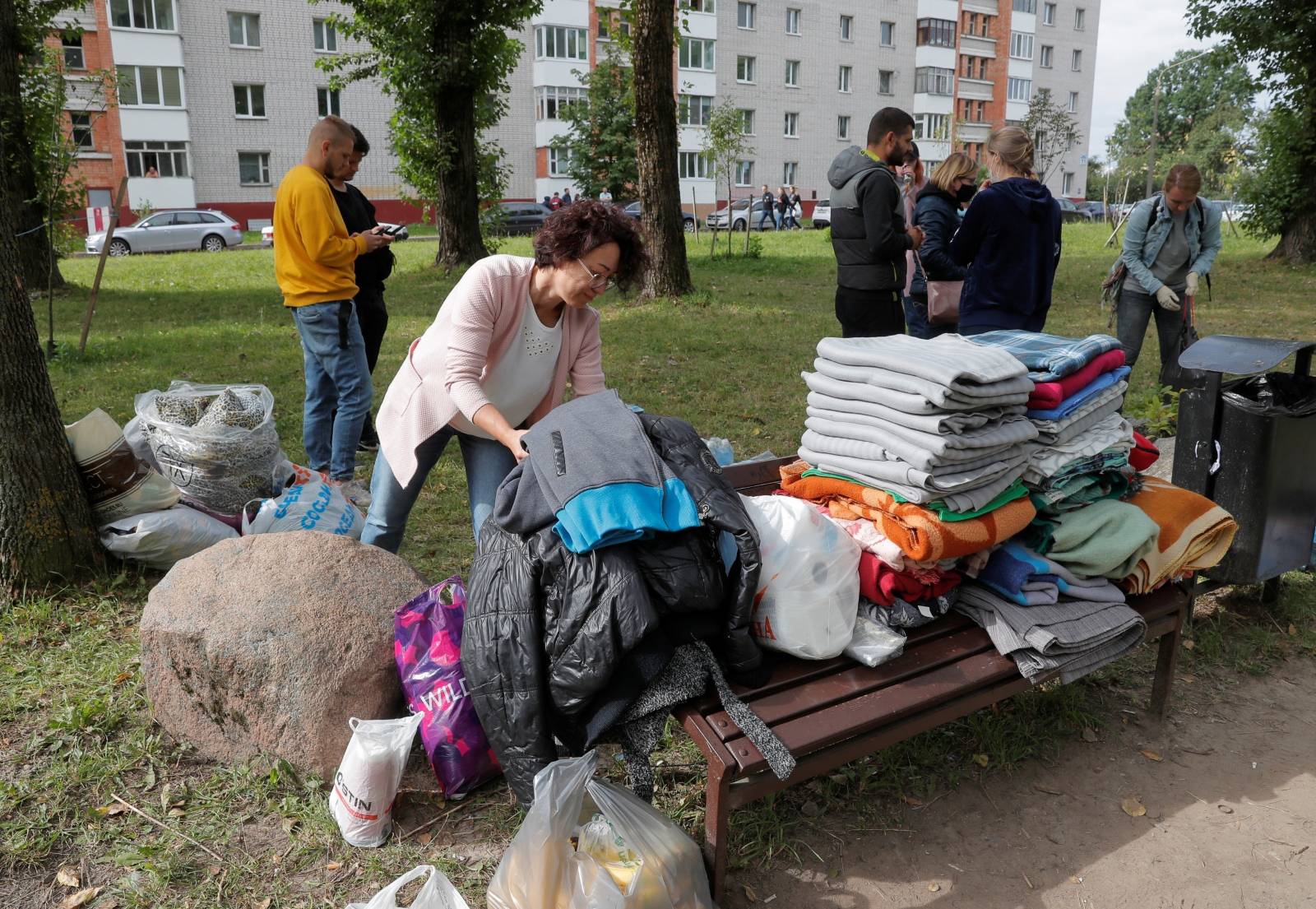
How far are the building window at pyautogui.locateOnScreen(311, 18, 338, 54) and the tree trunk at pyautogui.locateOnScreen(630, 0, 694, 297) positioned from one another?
31.3m

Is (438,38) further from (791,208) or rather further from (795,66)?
(795,66)

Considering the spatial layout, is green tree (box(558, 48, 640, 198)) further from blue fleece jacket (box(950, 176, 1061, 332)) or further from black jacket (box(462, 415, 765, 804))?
black jacket (box(462, 415, 765, 804))

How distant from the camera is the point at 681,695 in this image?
2.40 meters

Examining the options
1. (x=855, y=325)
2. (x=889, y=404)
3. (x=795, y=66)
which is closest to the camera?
(x=889, y=404)

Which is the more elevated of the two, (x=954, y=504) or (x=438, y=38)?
(x=438, y=38)

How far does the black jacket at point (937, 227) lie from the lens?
5.40m

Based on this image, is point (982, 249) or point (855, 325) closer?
point (982, 249)

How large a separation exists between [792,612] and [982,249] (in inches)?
117

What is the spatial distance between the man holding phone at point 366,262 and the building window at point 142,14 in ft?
120

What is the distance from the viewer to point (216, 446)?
14.1 ft

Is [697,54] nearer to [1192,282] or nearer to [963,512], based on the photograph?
[1192,282]

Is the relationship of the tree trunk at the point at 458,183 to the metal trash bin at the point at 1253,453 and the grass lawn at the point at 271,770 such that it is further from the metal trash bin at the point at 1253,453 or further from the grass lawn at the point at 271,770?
the metal trash bin at the point at 1253,453

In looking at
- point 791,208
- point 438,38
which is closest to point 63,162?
point 438,38

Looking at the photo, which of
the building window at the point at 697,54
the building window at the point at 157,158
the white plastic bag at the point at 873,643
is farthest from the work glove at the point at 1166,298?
the building window at the point at 697,54
